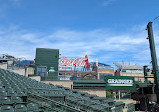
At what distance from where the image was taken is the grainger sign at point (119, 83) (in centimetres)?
2112

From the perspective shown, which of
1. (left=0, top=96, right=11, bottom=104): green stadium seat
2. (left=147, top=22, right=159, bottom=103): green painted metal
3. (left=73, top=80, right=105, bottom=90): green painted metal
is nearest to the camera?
(left=0, top=96, right=11, bottom=104): green stadium seat

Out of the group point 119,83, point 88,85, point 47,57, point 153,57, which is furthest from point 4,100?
point 47,57

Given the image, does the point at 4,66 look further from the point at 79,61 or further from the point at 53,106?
the point at 79,61

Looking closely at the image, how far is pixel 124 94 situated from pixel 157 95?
484 centimetres

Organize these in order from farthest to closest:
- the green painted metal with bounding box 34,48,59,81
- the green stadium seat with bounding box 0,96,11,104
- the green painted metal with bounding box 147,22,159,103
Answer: the green painted metal with bounding box 34,48,59,81
the green painted metal with bounding box 147,22,159,103
the green stadium seat with bounding box 0,96,11,104

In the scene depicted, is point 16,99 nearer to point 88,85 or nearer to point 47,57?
point 88,85

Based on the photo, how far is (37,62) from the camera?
3142 cm

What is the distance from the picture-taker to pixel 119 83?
2145cm

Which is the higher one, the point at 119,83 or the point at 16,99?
the point at 16,99

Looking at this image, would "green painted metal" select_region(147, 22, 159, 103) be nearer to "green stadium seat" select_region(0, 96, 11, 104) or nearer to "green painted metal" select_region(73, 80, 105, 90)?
"green painted metal" select_region(73, 80, 105, 90)

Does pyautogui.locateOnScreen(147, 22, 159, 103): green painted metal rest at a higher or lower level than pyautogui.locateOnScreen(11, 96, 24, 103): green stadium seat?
higher

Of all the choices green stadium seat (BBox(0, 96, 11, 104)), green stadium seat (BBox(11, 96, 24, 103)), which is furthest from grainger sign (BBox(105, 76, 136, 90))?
green stadium seat (BBox(0, 96, 11, 104))

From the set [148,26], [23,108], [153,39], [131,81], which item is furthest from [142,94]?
[23,108]

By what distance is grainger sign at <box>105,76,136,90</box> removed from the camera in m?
21.1
